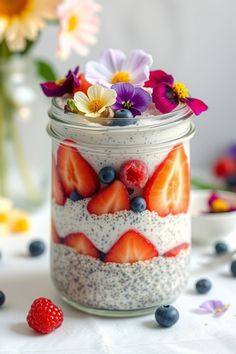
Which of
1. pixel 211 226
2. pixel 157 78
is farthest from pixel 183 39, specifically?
pixel 157 78

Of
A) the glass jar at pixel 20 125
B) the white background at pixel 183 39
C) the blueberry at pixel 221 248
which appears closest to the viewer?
the blueberry at pixel 221 248

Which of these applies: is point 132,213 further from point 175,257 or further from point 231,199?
point 231,199

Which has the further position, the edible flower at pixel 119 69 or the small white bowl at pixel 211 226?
the small white bowl at pixel 211 226

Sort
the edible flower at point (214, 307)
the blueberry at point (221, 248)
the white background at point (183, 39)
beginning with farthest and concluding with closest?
the white background at point (183, 39), the blueberry at point (221, 248), the edible flower at point (214, 307)

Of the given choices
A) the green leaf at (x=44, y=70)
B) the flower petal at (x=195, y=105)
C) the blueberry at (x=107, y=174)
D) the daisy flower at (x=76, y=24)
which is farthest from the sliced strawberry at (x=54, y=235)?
the green leaf at (x=44, y=70)

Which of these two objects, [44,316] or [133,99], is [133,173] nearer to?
[133,99]

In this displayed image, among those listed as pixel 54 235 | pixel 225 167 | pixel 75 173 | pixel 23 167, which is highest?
pixel 75 173

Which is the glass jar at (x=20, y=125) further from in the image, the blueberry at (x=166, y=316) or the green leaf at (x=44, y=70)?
the blueberry at (x=166, y=316)
